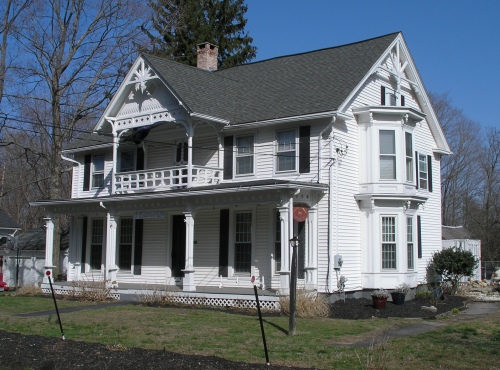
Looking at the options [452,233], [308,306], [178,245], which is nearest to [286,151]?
[178,245]

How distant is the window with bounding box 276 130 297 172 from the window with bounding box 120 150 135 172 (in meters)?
7.63

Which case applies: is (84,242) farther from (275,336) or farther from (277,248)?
(275,336)

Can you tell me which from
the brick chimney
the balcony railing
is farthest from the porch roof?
the brick chimney

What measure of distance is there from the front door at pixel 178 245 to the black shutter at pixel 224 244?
83.2 inches

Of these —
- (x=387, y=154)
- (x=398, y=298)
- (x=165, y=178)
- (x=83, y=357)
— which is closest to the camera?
(x=83, y=357)

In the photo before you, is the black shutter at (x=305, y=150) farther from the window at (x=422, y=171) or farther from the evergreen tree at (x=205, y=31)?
the evergreen tree at (x=205, y=31)

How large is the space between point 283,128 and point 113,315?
354 inches

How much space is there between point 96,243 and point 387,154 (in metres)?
13.7

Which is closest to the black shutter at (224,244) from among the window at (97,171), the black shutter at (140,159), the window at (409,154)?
the black shutter at (140,159)

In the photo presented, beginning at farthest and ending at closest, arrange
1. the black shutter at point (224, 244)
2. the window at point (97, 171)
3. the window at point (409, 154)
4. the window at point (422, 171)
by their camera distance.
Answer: the window at point (97, 171) → the window at point (422, 171) → the window at point (409, 154) → the black shutter at point (224, 244)

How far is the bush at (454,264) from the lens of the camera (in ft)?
79.3

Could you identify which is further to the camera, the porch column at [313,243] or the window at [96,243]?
the window at [96,243]

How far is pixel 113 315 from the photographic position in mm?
17125

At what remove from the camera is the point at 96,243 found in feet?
89.8
